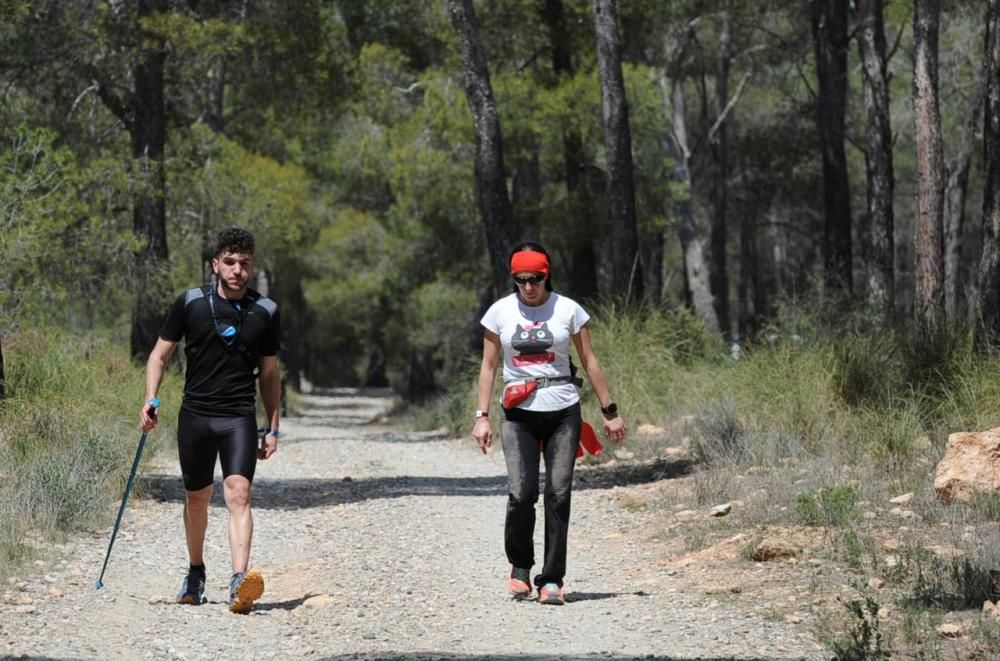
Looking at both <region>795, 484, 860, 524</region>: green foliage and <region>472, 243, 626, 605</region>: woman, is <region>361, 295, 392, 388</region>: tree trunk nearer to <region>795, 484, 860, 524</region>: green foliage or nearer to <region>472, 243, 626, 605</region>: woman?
<region>795, 484, 860, 524</region>: green foliage

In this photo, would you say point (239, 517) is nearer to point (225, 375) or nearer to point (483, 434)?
point (225, 375)

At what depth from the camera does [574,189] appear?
1167 inches

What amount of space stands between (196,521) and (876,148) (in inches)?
643

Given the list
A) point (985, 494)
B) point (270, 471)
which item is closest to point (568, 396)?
point (985, 494)

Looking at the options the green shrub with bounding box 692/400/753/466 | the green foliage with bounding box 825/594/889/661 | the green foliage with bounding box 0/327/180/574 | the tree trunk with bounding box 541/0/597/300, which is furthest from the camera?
the tree trunk with bounding box 541/0/597/300

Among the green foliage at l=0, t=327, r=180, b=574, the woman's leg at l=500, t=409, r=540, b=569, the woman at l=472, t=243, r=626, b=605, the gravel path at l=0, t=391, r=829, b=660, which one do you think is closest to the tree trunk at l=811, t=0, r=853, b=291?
the green foliage at l=0, t=327, r=180, b=574

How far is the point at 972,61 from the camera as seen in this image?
34688 millimetres

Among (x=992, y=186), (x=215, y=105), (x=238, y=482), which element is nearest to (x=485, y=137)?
(x=992, y=186)

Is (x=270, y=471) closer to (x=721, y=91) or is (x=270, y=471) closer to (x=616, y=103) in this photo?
(x=616, y=103)

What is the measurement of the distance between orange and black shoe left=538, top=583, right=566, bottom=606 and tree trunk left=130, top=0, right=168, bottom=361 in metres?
14.1

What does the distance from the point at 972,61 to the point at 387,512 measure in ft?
82.9

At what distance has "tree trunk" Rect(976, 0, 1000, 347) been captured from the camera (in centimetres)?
1477

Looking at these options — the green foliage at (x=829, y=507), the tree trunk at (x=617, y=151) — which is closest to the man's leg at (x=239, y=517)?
the green foliage at (x=829, y=507)

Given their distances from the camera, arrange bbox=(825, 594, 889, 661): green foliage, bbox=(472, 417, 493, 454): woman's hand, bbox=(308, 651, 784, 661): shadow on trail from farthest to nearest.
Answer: bbox=(472, 417, 493, 454): woman's hand → bbox=(308, 651, 784, 661): shadow on trail → bbox=(825, 594, 889, 661): green foliage
